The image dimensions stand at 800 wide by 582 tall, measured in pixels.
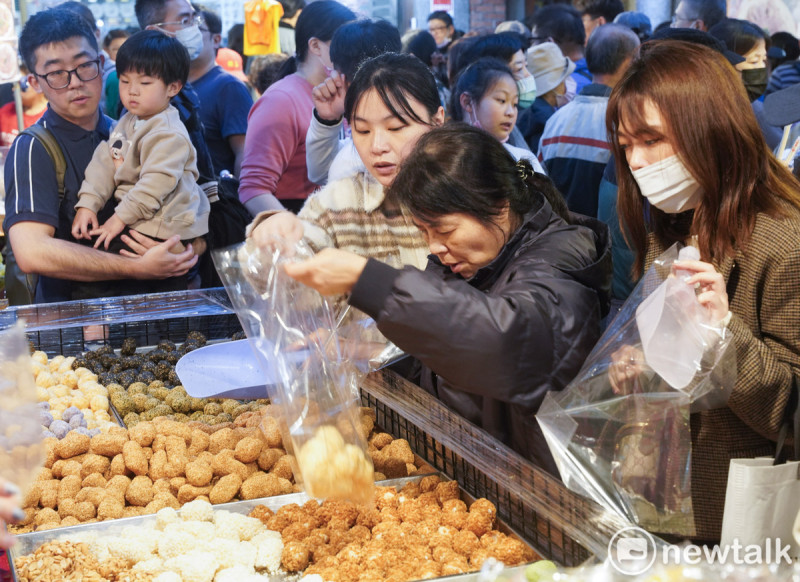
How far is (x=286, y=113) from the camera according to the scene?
4.17 m

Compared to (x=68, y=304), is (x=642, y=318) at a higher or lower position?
higher

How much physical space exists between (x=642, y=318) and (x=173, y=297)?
2456 mm

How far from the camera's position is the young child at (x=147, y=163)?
139 inches

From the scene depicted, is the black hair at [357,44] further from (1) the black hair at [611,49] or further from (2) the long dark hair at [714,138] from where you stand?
(2) the long dark hair at [714,138]

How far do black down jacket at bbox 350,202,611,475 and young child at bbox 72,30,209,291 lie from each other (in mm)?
2007

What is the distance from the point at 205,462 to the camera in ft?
7.54

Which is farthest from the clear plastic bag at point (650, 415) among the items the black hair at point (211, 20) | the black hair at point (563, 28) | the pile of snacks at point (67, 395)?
the black hair at point (563, 28)

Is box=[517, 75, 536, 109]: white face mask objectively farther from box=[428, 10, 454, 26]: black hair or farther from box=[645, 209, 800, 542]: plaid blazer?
box=[428, 10, 454, 26]: black hair

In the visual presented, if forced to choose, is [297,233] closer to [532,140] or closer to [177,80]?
[177,80]

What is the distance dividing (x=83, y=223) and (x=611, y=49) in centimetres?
286

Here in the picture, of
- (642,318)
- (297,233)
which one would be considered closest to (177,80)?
(297,233)

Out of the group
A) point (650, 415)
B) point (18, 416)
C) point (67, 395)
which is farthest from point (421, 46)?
point (18, 416)

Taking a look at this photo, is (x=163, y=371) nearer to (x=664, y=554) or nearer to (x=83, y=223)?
(x=83, y=223)

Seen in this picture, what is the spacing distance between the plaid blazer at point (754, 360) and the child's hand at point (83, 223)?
2.56 meters
